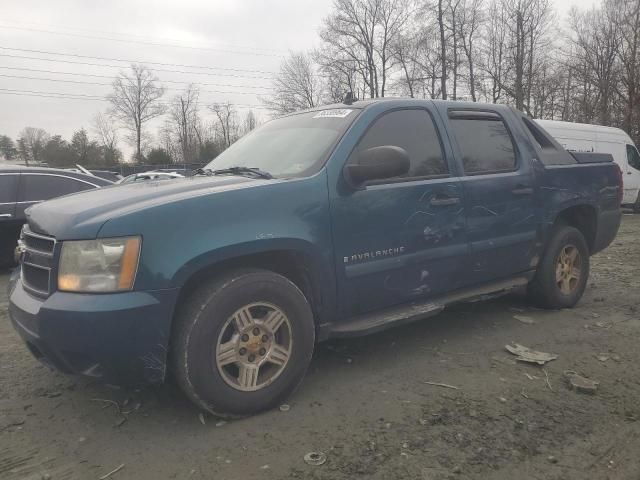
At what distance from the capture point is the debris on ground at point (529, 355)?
3602 millimetres

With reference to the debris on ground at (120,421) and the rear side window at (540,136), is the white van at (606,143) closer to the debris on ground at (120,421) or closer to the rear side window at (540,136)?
the rear side window at (540,136)

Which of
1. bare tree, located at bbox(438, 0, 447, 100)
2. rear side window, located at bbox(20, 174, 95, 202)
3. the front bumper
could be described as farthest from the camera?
bare tree, located at bbox(438, 0, 447, 100)

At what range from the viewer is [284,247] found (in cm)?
288

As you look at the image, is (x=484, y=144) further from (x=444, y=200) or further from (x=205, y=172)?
(x=205, y=172)

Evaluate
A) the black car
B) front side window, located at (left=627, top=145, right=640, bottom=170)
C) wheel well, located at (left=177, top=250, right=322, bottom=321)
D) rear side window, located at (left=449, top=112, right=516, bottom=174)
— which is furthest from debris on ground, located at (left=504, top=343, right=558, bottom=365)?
front side window, located at (left=627, top=145, right=640, bottom=170)

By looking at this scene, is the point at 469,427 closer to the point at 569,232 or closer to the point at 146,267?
the point at 146,267

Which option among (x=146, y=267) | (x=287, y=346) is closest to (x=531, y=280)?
(x=287, y=346)

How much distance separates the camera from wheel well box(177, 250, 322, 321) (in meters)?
2.75

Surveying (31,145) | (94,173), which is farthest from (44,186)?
(31,145)

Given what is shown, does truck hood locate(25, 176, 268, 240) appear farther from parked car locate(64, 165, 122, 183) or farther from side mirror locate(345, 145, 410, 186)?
parked car locate(64, 165, 122, 183)

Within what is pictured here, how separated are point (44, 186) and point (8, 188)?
0.47m

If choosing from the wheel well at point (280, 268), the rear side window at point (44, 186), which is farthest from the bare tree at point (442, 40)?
the wheel well at point (280, 268)

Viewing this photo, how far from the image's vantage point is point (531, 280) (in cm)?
461

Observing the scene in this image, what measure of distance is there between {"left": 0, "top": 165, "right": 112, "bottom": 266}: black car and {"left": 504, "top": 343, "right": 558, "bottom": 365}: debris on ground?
21.4ft
